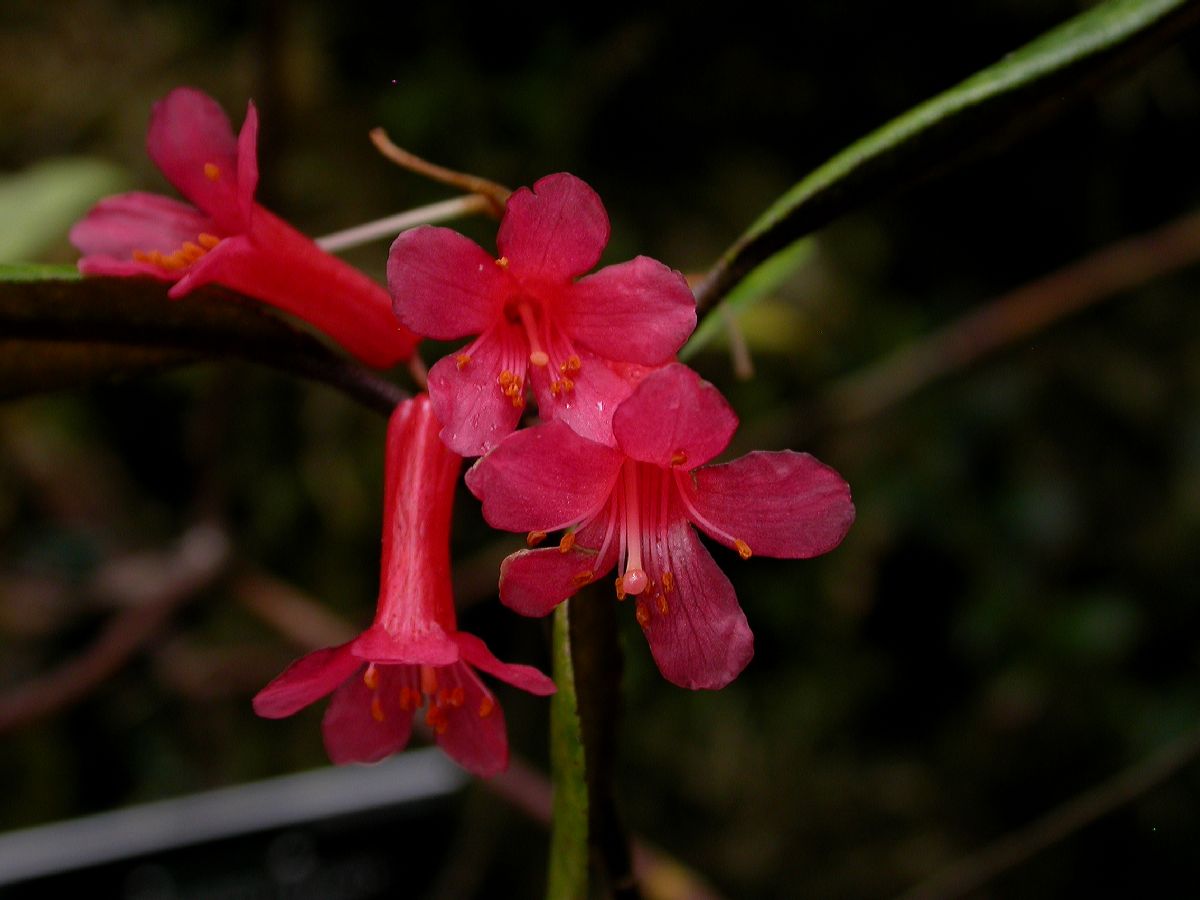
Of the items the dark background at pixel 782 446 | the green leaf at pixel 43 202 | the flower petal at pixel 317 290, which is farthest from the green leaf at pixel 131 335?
the dark background at pixel 782 446

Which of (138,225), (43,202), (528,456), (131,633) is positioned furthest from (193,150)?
(131,633)

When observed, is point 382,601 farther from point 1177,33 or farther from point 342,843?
point 342,843

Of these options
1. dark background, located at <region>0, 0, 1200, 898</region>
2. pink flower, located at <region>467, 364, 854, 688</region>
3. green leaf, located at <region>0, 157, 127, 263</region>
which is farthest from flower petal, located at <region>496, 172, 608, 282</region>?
dark background, located at <region>0, 0, 1200, 898</region>

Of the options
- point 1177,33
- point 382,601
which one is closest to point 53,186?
point 382,601

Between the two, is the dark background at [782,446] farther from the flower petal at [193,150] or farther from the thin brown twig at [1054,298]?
the flower petal at [193,150]

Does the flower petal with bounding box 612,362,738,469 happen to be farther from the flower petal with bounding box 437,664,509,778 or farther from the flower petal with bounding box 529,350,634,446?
the flower petal with bounding box 437,664,509,778

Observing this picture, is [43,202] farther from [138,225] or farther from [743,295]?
[743,295]
